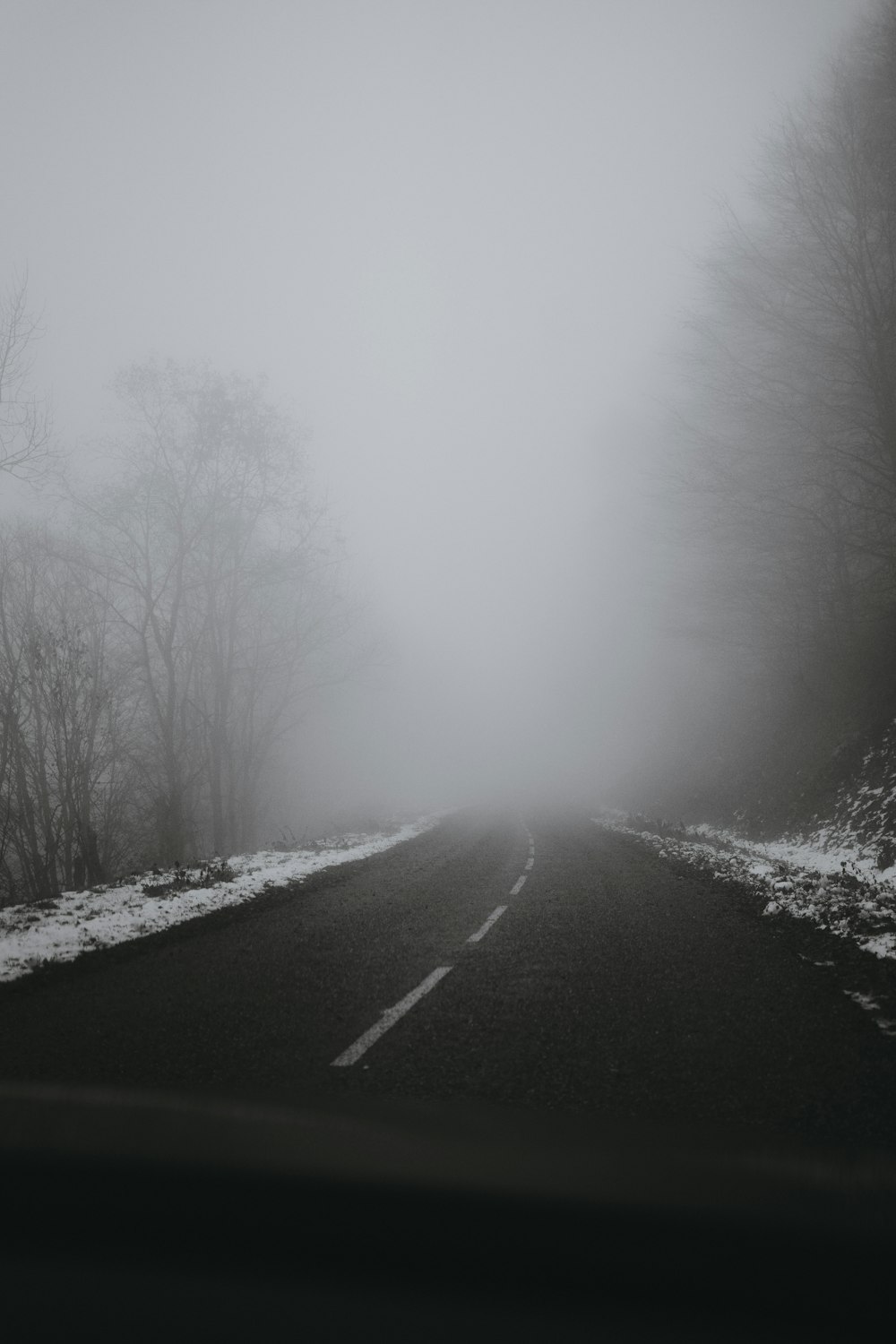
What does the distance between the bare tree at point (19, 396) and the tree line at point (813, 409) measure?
1308 centimetres

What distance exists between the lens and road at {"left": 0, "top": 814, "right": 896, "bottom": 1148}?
3.47 m

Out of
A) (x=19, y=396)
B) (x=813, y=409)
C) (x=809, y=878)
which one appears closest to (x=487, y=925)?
(x=809, y=878)

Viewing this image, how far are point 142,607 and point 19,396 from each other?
10805 millimetres

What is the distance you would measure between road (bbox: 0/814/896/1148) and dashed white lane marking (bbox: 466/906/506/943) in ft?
0.18

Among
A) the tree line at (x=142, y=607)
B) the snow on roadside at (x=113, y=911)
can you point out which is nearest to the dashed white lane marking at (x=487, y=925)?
the snow on roadside at (x=113, y=911)

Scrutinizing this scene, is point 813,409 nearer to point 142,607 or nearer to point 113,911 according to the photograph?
point 113,911

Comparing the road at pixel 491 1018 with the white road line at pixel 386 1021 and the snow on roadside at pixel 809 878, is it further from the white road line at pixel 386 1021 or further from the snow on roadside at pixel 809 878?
the snow on roadside at pixel 809 878

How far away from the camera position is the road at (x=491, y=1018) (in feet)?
11.4

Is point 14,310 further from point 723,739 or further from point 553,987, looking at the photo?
point 723,739

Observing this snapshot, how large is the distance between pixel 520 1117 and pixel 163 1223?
920 mm

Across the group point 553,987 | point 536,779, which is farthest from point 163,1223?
point 536,779

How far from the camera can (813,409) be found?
13.9 metres

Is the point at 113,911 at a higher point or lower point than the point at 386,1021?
higher

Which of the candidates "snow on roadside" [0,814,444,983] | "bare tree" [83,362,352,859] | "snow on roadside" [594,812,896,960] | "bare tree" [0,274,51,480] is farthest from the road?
"bare tree" [83,362,352,859]
